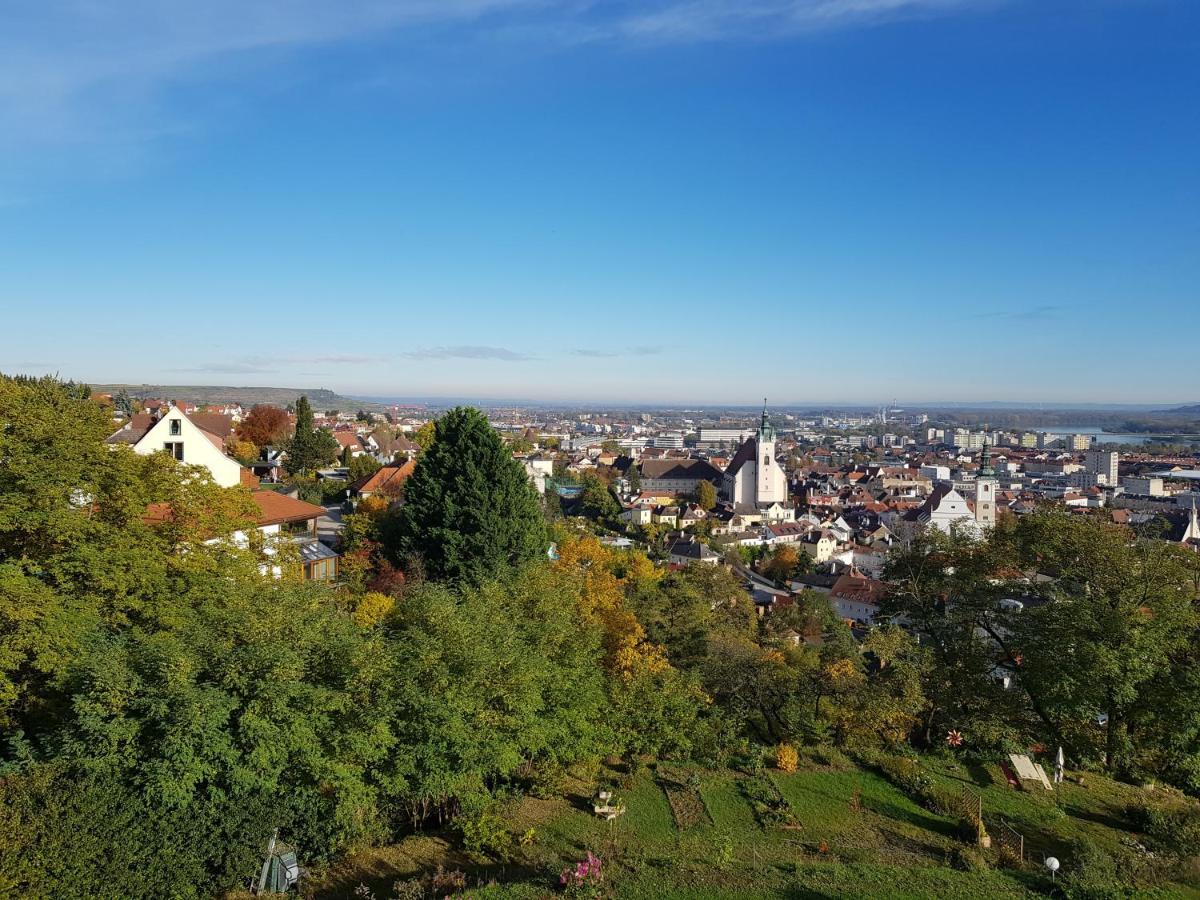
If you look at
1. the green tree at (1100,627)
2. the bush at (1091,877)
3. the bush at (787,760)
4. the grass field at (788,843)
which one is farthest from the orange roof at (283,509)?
the bush at (1091,877)

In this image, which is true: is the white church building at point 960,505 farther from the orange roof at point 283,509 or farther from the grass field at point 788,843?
the grass field at point 788,843

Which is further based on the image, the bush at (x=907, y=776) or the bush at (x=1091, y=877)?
the bush at (x=907, y=776)

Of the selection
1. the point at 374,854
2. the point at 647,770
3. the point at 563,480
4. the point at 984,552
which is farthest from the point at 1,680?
the point at 563,480

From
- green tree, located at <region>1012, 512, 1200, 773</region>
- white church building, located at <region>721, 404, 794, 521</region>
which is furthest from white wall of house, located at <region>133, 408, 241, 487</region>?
white church building, located at <region>721, 404, 794, 521</region>

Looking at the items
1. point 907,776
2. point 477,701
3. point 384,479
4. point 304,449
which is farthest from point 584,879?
point 304,449

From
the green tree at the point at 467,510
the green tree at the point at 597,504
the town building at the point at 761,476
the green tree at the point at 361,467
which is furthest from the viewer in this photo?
the town building at the point at 761,476
